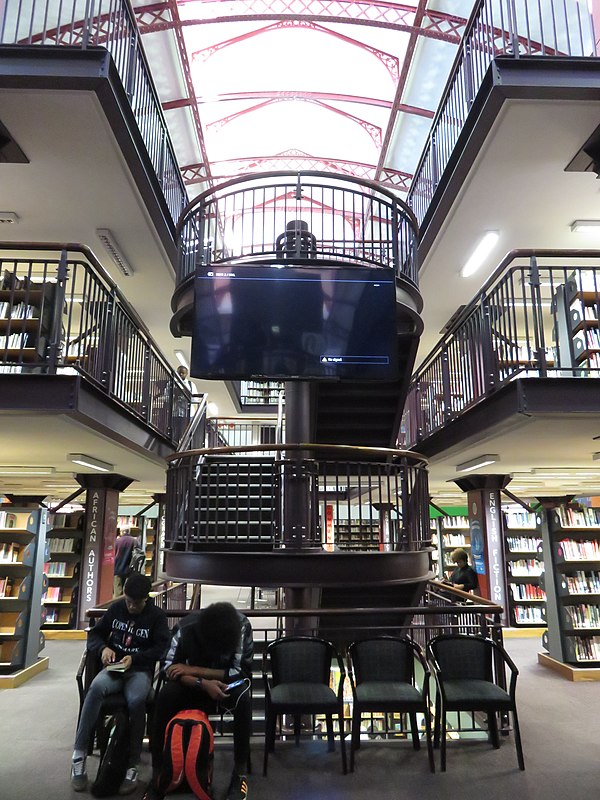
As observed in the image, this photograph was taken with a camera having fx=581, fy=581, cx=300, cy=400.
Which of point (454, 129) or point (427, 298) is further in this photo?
point (427, 298)

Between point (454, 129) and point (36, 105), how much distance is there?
457cm

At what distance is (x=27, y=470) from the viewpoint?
8.35 metres

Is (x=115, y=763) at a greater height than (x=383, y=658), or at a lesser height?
lesser

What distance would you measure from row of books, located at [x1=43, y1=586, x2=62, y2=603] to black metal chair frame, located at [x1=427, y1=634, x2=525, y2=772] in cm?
762

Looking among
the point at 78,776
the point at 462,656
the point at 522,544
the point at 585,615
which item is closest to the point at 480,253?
the point at 585,615

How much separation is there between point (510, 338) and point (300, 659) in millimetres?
3206

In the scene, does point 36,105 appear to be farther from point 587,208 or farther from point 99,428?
point 587,208

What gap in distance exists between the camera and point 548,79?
5.09 meters

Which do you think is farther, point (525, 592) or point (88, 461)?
point (525, 592)

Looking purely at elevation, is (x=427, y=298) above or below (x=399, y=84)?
below

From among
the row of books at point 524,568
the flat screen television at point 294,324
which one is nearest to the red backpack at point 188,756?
the flat screen television at point 294,324

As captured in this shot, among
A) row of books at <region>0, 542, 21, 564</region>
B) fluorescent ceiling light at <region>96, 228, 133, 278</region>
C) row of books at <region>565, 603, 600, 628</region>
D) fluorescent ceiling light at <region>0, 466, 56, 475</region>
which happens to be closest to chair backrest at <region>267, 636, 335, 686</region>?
row of books at <region>0, 542, 21, 564</region>

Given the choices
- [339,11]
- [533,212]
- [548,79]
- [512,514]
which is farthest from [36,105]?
[512,514]

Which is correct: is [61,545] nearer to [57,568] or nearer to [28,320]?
[57,568]
